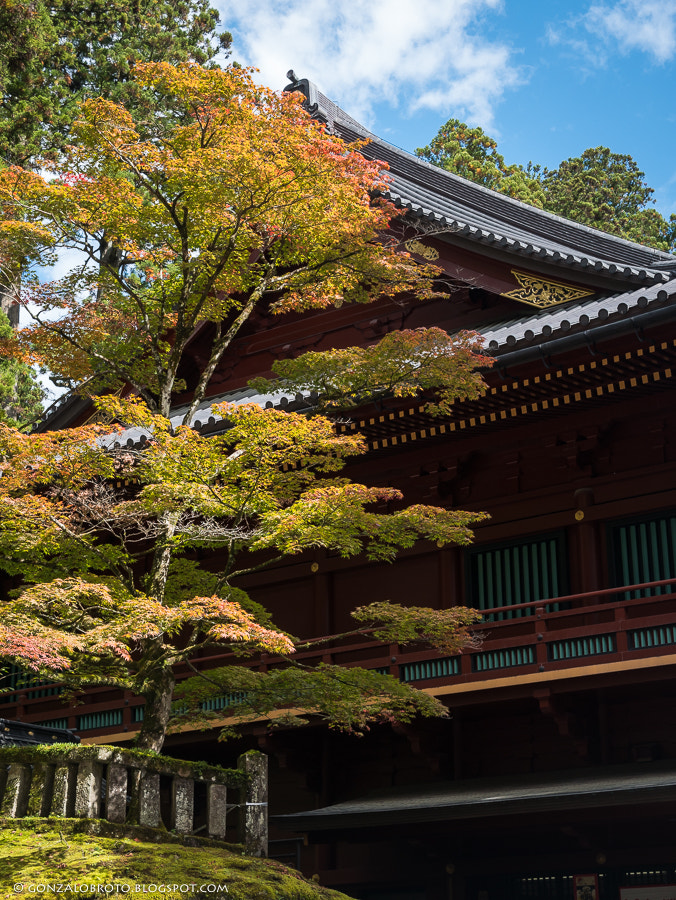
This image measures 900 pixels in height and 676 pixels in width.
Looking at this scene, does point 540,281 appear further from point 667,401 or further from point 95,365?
point 95,365

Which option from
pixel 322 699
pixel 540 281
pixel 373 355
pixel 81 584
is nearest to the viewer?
pixel 81 584

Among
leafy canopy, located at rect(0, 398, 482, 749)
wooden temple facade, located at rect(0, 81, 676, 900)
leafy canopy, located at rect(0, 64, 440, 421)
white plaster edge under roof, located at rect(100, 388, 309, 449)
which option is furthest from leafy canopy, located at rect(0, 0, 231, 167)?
leafy canopy, located at rect(0, 398, 482, 749)

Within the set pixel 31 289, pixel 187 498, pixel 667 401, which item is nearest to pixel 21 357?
pixel 31 289

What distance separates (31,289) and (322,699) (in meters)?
5.46

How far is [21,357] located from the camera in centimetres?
1190

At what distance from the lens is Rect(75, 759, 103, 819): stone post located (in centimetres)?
858

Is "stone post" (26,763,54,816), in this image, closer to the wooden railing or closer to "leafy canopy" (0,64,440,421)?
the wooden railing

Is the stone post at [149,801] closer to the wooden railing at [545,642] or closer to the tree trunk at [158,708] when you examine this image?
the tree trunk at [158,708]

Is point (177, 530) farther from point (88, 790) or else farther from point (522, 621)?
point (522, 621)

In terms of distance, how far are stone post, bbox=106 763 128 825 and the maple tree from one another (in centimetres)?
98

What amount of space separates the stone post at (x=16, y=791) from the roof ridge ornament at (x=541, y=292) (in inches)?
393

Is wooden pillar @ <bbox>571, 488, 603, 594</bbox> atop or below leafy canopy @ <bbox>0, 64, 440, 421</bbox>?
below

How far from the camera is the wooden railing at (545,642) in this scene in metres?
12.2

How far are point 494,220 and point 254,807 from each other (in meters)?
12.5
